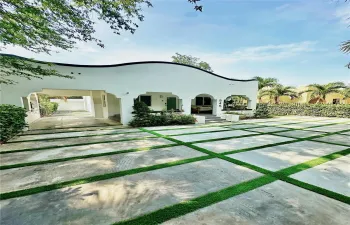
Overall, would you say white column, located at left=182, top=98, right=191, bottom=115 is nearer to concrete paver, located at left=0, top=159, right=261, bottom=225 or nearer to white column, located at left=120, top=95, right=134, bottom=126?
white column, located at left=120, top=95, right=134, bottom=126

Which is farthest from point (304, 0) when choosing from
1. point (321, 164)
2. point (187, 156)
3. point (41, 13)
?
point (41, 13)

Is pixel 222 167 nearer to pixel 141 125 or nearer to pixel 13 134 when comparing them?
pixel 141 125

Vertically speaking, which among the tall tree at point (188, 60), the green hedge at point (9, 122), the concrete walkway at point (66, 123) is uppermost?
the tall tree at point (188, 60)

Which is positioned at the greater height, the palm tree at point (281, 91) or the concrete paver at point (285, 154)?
the palm tree at point (281, 91)

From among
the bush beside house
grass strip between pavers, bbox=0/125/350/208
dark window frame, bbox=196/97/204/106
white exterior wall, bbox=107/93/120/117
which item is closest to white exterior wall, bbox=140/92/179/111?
the bush beside house

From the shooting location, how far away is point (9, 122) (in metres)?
7.21

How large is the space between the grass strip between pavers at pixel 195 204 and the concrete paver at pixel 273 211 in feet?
0.30

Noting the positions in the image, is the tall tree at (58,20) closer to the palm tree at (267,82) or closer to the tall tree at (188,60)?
the palm tree at (267,82)

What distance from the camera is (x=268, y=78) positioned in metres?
21.9

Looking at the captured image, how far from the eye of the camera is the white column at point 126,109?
11.8 meters

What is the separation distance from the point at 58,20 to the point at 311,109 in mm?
24311

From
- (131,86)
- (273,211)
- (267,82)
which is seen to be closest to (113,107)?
(131,86)

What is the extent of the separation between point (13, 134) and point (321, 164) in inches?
474

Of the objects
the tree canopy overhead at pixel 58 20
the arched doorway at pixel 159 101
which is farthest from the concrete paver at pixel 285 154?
the arched doorway at pixel 159 101
